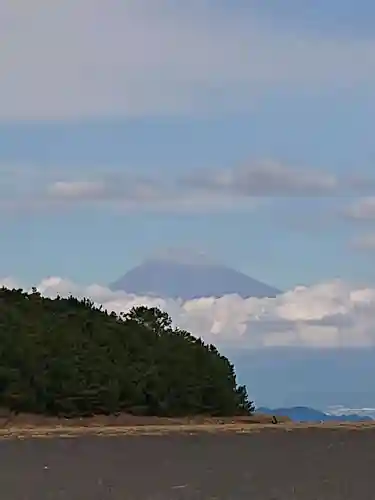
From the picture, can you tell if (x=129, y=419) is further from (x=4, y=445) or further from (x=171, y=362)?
(x=4, y=445)

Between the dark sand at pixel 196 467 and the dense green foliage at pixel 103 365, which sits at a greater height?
the dense green foliage at pixel 103 365

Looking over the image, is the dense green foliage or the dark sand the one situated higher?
the dense green foliage

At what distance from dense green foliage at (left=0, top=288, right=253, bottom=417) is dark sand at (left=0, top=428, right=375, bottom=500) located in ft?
15.5

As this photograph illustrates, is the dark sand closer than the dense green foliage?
Yes

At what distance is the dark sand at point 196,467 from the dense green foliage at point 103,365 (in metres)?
4.71

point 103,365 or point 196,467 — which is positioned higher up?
point 103,365

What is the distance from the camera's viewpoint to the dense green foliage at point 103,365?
16.0 metres

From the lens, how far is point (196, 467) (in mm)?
10430

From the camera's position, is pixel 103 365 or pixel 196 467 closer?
pixel 196 467

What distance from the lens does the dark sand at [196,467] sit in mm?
9680

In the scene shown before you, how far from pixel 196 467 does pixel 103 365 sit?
6617mm

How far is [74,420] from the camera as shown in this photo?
15.3m

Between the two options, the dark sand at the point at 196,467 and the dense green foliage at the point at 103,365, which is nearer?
the dark sand at the point at 196,467

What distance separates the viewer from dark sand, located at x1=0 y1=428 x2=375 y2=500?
9.68 metres
